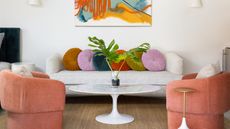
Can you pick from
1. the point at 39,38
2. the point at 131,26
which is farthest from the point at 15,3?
the point at 131,26

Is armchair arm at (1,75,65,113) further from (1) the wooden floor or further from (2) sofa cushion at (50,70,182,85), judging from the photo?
(2) sofa cushion at (50,70,182,85)

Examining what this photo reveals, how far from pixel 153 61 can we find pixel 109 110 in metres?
1.12

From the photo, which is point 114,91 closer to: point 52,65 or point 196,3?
point 52,65

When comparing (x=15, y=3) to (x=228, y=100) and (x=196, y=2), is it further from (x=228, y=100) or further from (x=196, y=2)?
(x=228, y=100)

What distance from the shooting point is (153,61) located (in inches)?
202

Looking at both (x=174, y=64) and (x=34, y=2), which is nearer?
(x=174, y=64)

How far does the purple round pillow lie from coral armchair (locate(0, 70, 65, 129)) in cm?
203

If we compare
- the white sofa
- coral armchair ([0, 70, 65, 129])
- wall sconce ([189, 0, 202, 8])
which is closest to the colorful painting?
wall sconce ([189, 0, 202, 8])

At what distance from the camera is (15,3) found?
5.50 meters

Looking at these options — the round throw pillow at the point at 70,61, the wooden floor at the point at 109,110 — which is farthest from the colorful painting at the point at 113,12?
the wooden floor at the point at 109,110

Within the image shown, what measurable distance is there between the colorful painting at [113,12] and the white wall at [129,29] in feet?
0.31

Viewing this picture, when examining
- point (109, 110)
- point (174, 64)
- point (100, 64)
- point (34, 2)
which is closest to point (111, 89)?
point (109, 110)

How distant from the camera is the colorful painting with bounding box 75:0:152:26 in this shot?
18.0 ft

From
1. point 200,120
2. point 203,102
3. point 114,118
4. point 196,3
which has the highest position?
point 196,3
